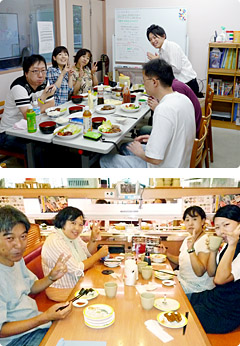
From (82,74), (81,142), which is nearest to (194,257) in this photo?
(81,142)

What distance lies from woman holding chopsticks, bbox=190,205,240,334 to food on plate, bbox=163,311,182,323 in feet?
0.25

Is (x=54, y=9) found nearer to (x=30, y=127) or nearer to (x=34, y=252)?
(x=30, y=127)

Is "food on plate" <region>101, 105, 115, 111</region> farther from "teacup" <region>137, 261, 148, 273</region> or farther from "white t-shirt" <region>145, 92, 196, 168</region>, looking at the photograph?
"teacup" <region>137, 261, 148, 273</region>

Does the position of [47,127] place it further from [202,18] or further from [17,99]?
[202,18]

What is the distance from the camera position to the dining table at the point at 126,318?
1055mm

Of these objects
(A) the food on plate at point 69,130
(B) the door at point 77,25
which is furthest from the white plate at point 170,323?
(B) the door at point 77,25

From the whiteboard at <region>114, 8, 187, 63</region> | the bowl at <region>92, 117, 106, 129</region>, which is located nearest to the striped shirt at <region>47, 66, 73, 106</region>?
the bowl at <region>92, 117, 106, 129</region>

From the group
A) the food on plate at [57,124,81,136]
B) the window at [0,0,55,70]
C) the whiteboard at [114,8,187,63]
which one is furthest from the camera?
the whiteboard at [114,8,187,63]

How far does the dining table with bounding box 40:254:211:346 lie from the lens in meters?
1.05

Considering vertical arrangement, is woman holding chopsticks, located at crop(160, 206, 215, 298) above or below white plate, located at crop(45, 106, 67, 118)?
below

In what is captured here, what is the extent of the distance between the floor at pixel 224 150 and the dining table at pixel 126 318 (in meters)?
2.12

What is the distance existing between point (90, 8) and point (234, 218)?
19.1ft

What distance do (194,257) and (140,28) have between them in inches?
222

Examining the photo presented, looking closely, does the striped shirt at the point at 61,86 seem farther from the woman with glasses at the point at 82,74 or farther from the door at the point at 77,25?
the door at the point at 77,25
